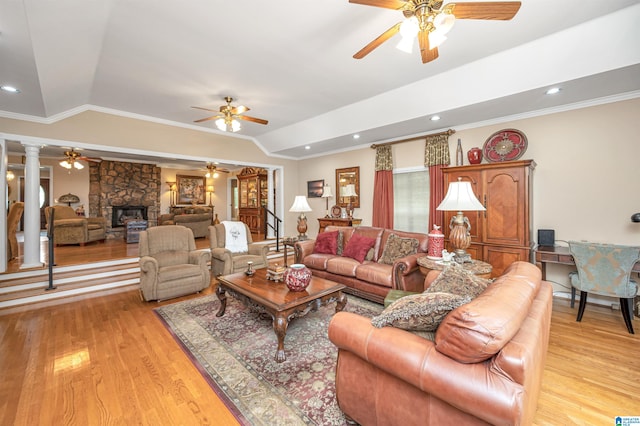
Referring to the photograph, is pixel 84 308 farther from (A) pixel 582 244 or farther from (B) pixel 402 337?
(A) pixel 582 244

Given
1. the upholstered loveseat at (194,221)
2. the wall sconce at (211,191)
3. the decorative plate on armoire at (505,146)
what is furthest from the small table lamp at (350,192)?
the wall sconce at (211,191)

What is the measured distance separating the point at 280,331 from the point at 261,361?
306mm

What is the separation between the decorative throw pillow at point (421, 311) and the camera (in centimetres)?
128

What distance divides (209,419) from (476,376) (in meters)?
1.60

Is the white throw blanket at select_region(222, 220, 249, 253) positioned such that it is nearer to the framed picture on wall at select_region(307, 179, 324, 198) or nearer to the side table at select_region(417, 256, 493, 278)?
the framed picture on wall at select_region(307, 179, 324, 198)


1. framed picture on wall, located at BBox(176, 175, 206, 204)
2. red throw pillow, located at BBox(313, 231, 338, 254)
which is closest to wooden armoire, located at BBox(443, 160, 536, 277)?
red throw pillow, located at BBox(313, 231, 338, 254)

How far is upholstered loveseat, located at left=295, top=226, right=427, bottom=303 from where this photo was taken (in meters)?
3.25

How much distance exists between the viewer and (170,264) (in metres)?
3.86

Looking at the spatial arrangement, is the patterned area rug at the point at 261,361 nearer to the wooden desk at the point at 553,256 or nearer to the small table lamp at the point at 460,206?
the small table lamp at the point at 460,206

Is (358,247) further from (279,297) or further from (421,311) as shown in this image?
(421,311)

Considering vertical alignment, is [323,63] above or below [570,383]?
above

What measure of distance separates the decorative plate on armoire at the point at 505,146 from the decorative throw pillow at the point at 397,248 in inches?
75.6

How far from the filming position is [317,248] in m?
4.38

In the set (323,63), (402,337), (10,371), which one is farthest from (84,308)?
(323,63)
